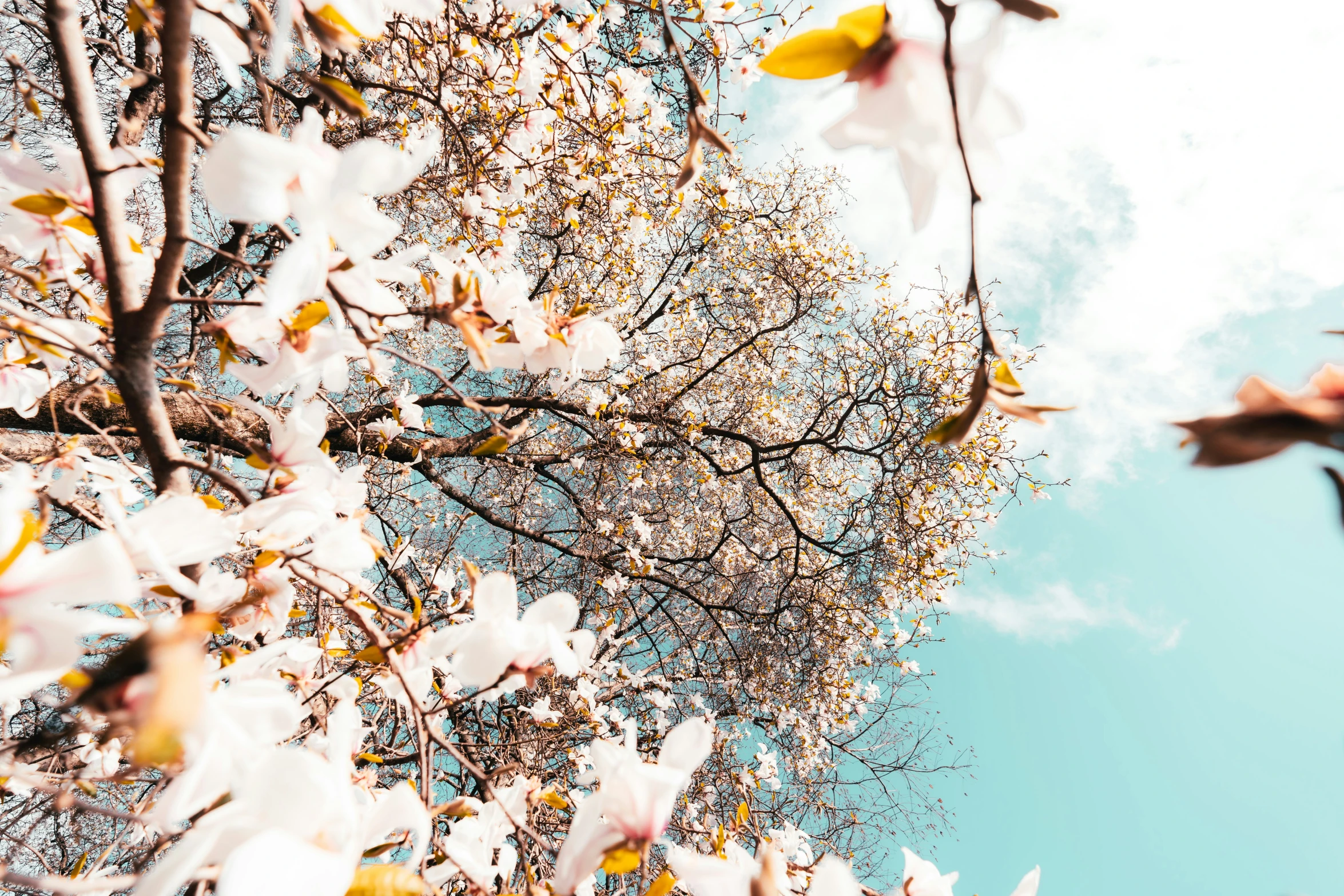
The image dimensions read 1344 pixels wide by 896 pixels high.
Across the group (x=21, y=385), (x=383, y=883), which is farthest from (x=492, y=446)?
(x=21, y=385)

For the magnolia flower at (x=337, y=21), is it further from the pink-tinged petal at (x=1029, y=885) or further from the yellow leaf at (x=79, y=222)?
the pink-tinged petal at (x=1029, y=885)

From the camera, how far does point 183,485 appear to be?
2.51 ft

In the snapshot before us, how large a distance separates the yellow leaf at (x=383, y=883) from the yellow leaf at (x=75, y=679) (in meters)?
0.24

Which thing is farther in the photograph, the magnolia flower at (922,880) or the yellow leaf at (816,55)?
the magnolia flower at (922,880)

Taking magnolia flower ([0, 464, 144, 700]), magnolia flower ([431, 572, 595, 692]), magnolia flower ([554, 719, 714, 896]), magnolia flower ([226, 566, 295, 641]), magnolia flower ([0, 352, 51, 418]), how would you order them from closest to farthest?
1. magnolia flower ([0, 464, 144, 700])
2. magnolia flower ([554, 719, 714, 896])
3. magnolia flower ([431, 572, 595, 692])
4. magnolia flower ([226, 566, 295, 641])
5. magnolia flower ([0, 352, 51, 418])

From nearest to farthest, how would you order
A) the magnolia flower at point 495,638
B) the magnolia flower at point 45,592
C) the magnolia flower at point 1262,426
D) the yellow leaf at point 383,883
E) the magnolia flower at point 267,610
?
1. the magnolia flower at point 1262,426
2. the magnolia flower at point 45,592
3. the yellow leaf at point 383,883
4. the magnolia flower at point 495,638
5. the magnolia flower at point 267,610

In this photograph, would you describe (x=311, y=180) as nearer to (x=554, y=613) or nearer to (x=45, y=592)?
(x=45, y=592)

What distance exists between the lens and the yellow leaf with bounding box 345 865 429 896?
469mm

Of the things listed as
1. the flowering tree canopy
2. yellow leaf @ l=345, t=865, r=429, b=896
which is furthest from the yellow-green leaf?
yellow leaf @ l=345, t=865, r=429, b=896

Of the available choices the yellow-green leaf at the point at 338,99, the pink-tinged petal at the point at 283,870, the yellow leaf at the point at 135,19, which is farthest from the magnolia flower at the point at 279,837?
the yellow leaf at the point at 135,19

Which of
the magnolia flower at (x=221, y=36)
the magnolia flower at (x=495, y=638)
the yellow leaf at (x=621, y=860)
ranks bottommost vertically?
the yellow leaf at (x=621, y=860)

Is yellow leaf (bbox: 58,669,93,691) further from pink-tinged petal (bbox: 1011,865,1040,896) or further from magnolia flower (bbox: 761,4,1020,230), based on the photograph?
pink-tinged petal (bbox: 1011,865,1040,896)

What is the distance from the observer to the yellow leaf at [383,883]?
0.47 meters

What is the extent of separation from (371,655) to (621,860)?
0.37 metres
